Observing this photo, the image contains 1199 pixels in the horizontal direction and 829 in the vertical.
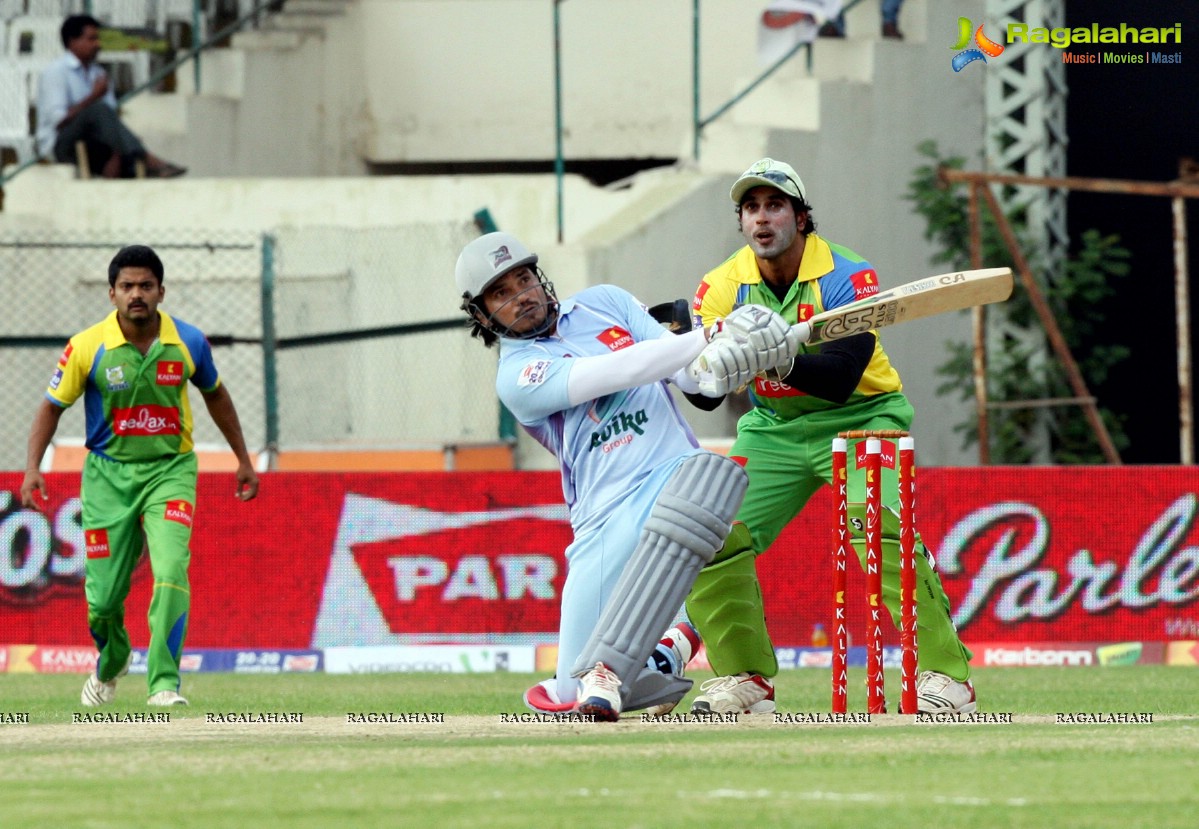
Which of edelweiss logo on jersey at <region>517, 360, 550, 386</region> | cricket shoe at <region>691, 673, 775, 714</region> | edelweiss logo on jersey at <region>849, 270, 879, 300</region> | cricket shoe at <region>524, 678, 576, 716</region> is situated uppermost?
edelweiss logo on jersey at <region>849, 270, 879, 300</region>

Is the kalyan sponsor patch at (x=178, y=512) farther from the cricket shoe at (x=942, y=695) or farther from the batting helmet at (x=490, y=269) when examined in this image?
the cricket shoe at (x=942, y=695)

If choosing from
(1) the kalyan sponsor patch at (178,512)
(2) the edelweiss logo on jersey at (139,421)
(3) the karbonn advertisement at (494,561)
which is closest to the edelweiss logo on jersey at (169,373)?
(2) the edelweiss logo on jersey at (139,421)

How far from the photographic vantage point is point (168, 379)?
966 centimetres

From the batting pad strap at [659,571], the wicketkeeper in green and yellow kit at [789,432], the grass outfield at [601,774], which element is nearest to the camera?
the grass outfield at [601,774]

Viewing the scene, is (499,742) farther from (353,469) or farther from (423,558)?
(353,469)

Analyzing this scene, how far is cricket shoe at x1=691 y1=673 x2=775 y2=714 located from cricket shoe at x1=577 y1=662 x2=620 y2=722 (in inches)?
33.7

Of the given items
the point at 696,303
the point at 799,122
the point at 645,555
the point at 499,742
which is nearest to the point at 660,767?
the point at 499,742

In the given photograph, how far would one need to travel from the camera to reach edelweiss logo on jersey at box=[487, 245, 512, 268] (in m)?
7.37

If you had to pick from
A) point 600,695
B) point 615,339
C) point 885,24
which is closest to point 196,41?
point 885,24

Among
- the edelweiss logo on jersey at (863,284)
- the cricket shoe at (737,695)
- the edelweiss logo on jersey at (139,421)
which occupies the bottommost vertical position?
the cricket shoe at (737,695)

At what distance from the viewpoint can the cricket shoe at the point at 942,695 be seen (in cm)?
762

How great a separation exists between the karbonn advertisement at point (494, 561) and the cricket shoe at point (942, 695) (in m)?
5.86

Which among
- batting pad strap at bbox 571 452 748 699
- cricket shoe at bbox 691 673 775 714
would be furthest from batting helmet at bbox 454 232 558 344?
cricket shoe at bbox 691 673 775 714

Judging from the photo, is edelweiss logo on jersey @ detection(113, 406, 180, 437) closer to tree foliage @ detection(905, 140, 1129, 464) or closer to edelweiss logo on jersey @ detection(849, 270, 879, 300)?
edelweiss logo on jersey @ detection(849, 270, 879, 300)
